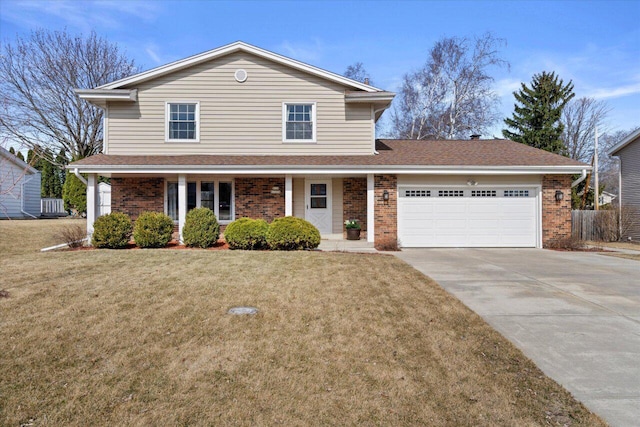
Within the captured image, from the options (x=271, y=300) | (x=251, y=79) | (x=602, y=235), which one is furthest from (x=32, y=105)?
(x=602, y=235)

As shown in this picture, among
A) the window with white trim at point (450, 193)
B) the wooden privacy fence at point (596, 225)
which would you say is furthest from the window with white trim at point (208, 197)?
the wooden privacy fence at point (596, 225)

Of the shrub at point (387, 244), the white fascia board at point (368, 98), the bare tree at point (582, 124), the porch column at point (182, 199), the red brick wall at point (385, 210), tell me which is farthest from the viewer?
the bare tree at point (582, 124)

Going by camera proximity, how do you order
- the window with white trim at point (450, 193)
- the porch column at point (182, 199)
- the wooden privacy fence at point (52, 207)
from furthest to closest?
the wooden privacy fence at point (52, 207) < the window with white trim at point (450, 193) < the porch column at point (182, 199)

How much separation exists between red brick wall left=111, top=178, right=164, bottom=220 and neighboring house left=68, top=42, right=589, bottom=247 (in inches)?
1.4

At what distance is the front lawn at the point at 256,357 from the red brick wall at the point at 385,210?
587 cm

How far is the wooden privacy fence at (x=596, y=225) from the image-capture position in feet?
57.8

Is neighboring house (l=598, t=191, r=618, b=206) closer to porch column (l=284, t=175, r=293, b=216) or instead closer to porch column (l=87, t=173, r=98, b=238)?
porch column (l=284, t=175, r=293, b=216)

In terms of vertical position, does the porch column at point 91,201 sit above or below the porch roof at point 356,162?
below

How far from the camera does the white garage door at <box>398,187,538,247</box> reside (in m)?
13.6

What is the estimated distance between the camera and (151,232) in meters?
11.6

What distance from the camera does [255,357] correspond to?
4.25 metres

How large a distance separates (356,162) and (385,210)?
1907 millimetres

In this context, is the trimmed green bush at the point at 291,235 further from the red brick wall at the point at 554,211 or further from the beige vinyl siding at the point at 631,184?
the beige vinyl siding at the point at 631,184

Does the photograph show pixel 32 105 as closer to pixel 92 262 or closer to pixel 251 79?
pixel 251 79
